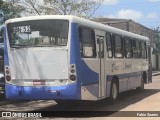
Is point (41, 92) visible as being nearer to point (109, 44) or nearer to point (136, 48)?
point (109, 44)

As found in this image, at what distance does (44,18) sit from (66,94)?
98.0 inches

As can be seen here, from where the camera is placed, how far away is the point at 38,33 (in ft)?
44.8

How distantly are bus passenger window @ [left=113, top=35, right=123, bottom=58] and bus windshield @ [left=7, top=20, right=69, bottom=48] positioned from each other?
13.7 feet

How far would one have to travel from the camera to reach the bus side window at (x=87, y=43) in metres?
13.8

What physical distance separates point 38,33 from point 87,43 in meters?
1.62

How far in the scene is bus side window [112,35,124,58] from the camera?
17172 mm

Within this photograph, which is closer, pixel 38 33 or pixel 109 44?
pixel 38 33

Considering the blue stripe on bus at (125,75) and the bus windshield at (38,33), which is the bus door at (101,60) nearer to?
the blue stripe on bus at (125,75)

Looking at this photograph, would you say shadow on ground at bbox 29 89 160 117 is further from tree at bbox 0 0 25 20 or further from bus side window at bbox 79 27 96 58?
tree at bbox 0 0 25 20

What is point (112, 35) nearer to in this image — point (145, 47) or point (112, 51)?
point (112, 51)

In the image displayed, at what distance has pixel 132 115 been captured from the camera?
13422 mm

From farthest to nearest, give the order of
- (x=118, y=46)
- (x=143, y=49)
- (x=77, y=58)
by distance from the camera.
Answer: (x=143, y=49) → (x=118, y=46) → (x=77, y=58)

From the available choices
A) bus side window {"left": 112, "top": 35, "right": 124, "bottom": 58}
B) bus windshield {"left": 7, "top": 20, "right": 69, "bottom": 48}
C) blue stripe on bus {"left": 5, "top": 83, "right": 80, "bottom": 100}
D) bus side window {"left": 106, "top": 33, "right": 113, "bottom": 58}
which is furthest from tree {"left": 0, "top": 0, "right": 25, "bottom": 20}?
blue stripe on bus {"left": 5, "top": 83, "right": 80, "bottom": 100}

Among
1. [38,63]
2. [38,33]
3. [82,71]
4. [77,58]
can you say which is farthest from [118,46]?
[38,63]
